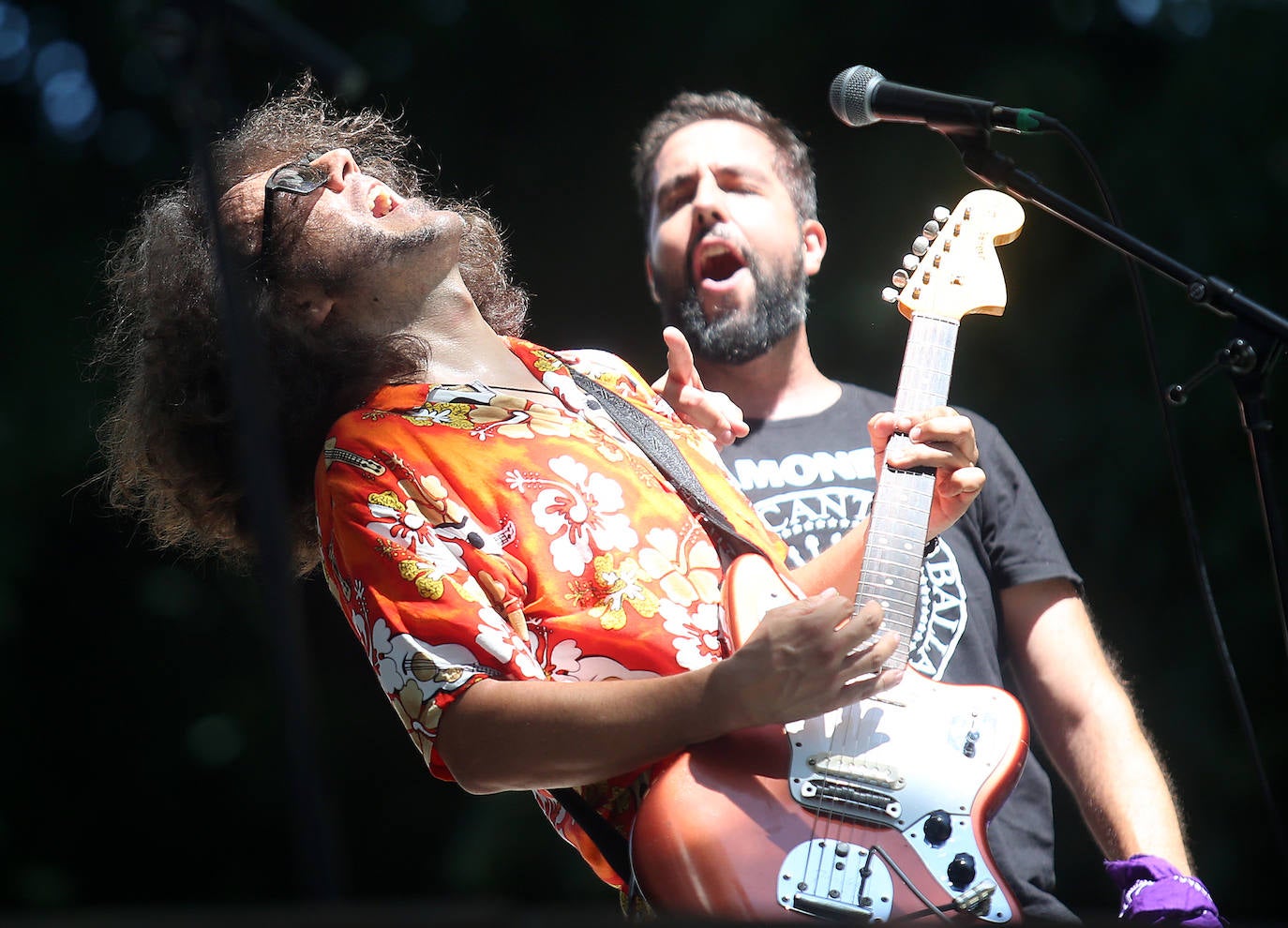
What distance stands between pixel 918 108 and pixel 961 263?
374 millimetres

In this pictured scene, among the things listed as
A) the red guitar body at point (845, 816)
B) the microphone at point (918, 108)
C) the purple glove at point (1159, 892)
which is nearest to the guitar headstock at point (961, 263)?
the microphone at point (918, 108)

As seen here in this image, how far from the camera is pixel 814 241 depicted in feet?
10.7

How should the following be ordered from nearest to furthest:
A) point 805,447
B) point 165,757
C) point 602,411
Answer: point 602,411 → point 805,447 → point 165,757

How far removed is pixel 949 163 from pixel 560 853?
236cm

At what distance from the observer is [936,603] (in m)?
2.51

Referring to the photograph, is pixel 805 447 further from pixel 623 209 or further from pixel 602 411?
pixel 623 209

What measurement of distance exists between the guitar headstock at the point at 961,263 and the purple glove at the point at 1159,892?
3.15 feet

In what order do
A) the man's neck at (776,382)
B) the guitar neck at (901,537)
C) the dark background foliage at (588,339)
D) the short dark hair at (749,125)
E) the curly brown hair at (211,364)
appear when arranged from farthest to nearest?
1. the dark background foliage at (588,339)
2. the short dark hair at (749,125)
3. the man's neck at (776,382)
4. the curly brown hair at (211,364)
5. the guitar neck at (901,537)

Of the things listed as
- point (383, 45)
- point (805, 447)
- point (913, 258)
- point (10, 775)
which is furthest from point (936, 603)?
point (10, 775)

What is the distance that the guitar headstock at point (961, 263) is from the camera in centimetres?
228

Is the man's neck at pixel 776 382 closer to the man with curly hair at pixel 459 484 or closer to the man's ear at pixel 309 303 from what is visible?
the man with curly hair at pixel 459 484

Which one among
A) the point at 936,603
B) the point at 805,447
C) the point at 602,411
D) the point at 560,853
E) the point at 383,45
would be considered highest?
the point at 383,45

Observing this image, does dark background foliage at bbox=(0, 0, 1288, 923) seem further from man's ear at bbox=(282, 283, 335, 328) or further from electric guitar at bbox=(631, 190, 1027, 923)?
electric guitar at bbox=(631, 190, 1027, 923)

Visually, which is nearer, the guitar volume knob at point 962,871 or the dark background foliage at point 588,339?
the guitar volume knob at point 962,871
